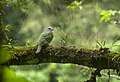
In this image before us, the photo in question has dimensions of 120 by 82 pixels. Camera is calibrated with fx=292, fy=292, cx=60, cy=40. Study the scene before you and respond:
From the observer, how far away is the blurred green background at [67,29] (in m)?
2.89

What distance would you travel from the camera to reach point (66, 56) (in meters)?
1.83

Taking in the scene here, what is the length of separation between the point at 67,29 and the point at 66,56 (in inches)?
100

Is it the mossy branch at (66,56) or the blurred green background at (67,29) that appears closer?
the mossy branch at (66,56)

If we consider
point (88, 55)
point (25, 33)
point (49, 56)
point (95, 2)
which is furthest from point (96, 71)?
point (25, 33)

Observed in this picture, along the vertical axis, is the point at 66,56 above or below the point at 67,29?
above

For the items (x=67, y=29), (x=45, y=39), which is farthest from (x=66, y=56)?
(x=67, y=29)

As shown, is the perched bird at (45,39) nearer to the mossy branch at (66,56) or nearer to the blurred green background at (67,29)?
the mossy branch at (66,56)

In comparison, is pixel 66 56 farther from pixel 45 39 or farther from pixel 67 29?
pixel 67 29

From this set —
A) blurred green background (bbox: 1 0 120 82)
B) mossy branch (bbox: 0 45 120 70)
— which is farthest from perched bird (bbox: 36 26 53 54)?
blurred green background (bbox: 1 0 120 82)

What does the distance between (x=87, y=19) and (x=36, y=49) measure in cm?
302

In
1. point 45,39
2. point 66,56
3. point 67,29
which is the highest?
point 45,39

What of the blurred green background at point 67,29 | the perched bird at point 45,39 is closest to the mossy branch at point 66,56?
the perched bird at point 45,39

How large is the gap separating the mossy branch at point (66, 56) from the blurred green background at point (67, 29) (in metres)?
0.35

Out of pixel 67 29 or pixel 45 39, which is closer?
pixel 45 39
